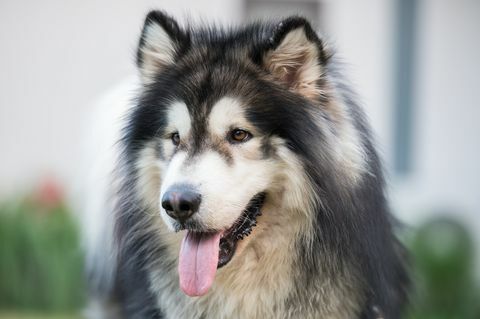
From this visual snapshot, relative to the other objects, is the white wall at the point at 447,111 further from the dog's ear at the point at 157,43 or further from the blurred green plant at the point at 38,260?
the dog's ear at the point at 157,43

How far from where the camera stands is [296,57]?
3699 mm

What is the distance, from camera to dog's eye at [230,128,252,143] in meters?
3.62

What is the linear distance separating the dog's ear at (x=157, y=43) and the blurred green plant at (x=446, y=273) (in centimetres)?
471

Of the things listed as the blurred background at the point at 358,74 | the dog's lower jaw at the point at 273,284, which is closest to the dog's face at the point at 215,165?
the dog's lower jaw at the point at 273,284

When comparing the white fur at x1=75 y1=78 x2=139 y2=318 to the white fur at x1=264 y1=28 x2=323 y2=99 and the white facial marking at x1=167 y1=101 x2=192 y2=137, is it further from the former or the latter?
the white fur at x1=264 y1=28 x2=323 y2=99

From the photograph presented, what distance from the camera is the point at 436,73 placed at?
29.9 feet

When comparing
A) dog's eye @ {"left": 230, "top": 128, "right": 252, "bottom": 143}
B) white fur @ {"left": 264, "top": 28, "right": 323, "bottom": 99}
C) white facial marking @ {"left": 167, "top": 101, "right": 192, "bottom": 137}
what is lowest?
dog's eye @ {"left": 230, "top": 128, "right": 252, "bottom": 143}

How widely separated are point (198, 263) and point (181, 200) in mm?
377

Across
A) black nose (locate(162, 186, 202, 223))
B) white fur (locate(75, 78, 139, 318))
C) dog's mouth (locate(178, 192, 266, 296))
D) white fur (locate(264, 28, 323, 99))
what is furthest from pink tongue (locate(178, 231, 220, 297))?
white fur (locate(75, 78, 139, 318))

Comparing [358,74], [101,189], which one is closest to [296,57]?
[101,189]

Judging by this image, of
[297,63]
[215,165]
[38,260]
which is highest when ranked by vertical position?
[297,63]

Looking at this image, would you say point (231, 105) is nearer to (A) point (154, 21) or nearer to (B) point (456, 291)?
(A) point (154, 21)

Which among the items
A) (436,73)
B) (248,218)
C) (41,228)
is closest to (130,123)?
(248,218)

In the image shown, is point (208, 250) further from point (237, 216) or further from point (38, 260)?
point (38, 260)
